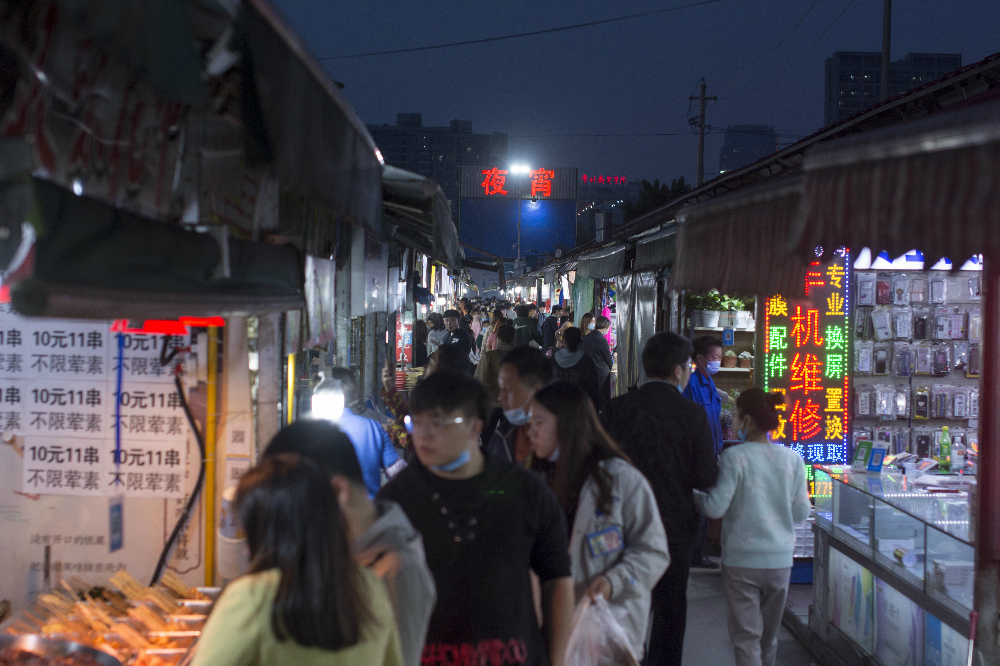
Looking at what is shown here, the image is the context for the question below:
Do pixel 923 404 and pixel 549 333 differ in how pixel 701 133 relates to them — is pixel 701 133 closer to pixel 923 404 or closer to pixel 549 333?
pixel 549 333

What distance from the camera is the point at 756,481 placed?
4570mm


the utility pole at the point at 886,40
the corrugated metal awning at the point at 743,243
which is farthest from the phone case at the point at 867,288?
the utility pole at the point at 886,40

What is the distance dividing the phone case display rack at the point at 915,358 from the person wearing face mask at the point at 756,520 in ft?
12.5

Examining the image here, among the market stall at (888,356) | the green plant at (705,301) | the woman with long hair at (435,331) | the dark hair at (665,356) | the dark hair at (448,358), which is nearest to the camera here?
the market stall at (888,356)

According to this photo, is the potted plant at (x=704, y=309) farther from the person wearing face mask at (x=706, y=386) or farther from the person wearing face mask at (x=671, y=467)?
the person wearing face mask at (x=671, y=467)

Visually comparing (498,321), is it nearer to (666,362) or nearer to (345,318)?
(345,318)

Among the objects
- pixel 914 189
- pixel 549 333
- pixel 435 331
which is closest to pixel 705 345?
pixel 914 189

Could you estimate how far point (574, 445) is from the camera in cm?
338

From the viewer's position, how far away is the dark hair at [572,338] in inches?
353

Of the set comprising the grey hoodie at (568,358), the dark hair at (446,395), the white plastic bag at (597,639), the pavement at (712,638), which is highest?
the dark hair at (446,395)

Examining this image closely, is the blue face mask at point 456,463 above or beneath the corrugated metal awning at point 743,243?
beneath

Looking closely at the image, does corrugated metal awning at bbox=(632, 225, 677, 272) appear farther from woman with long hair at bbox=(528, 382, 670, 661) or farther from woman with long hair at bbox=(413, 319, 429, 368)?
woman with long hair at bbox=(413, 319, 429, 368)

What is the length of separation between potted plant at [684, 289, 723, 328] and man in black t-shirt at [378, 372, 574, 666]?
273 inches

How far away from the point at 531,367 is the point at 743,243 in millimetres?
1360
